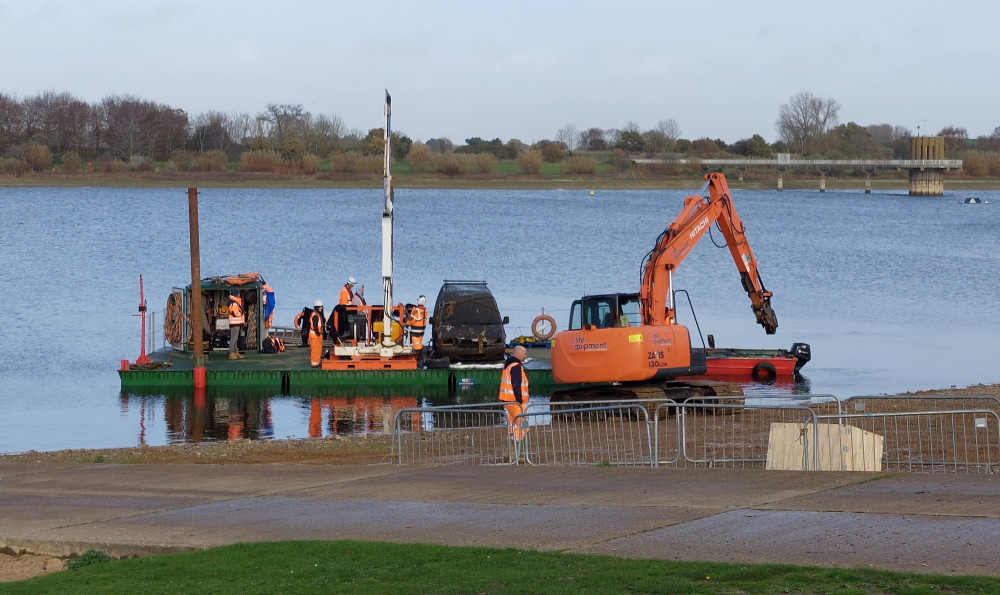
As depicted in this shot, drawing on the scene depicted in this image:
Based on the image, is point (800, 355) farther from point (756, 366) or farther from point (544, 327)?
→ point (544, 327)

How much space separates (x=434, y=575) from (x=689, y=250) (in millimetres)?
16956

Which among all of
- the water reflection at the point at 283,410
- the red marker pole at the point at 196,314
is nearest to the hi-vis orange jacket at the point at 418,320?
the water reflection at the point at 283,410

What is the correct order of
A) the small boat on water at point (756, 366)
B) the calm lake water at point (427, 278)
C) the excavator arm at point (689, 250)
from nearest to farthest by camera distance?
the excavator arm at point (689, 250), the calm lake water at point (427, 278), the small boat on water at point (756, 366)

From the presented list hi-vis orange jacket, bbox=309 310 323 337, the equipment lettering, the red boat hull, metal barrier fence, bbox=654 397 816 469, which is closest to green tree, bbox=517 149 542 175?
the red boat hull

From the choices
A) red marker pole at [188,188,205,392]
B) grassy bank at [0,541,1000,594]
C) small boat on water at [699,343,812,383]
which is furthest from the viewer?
small boat on water at [699,343,812,383]

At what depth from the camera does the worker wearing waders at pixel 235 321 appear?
2977cm

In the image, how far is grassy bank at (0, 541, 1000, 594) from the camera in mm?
9305

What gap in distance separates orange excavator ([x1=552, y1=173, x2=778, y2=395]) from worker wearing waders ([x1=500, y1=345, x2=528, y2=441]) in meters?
5.39

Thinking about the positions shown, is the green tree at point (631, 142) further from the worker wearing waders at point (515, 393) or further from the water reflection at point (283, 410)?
the worker wearing waders at point (515, 393)

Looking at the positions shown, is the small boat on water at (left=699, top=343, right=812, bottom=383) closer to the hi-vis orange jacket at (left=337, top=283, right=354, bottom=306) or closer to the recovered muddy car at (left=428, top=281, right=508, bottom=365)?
the recovered muddy car at (left=428, top=281, right=508, bottom=365)

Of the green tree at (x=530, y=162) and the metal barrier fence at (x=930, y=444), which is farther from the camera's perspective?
the green tree at (x=530, y=162)

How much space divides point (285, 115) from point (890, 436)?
171m

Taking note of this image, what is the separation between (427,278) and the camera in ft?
194

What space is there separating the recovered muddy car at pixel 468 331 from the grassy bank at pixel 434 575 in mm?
18165
